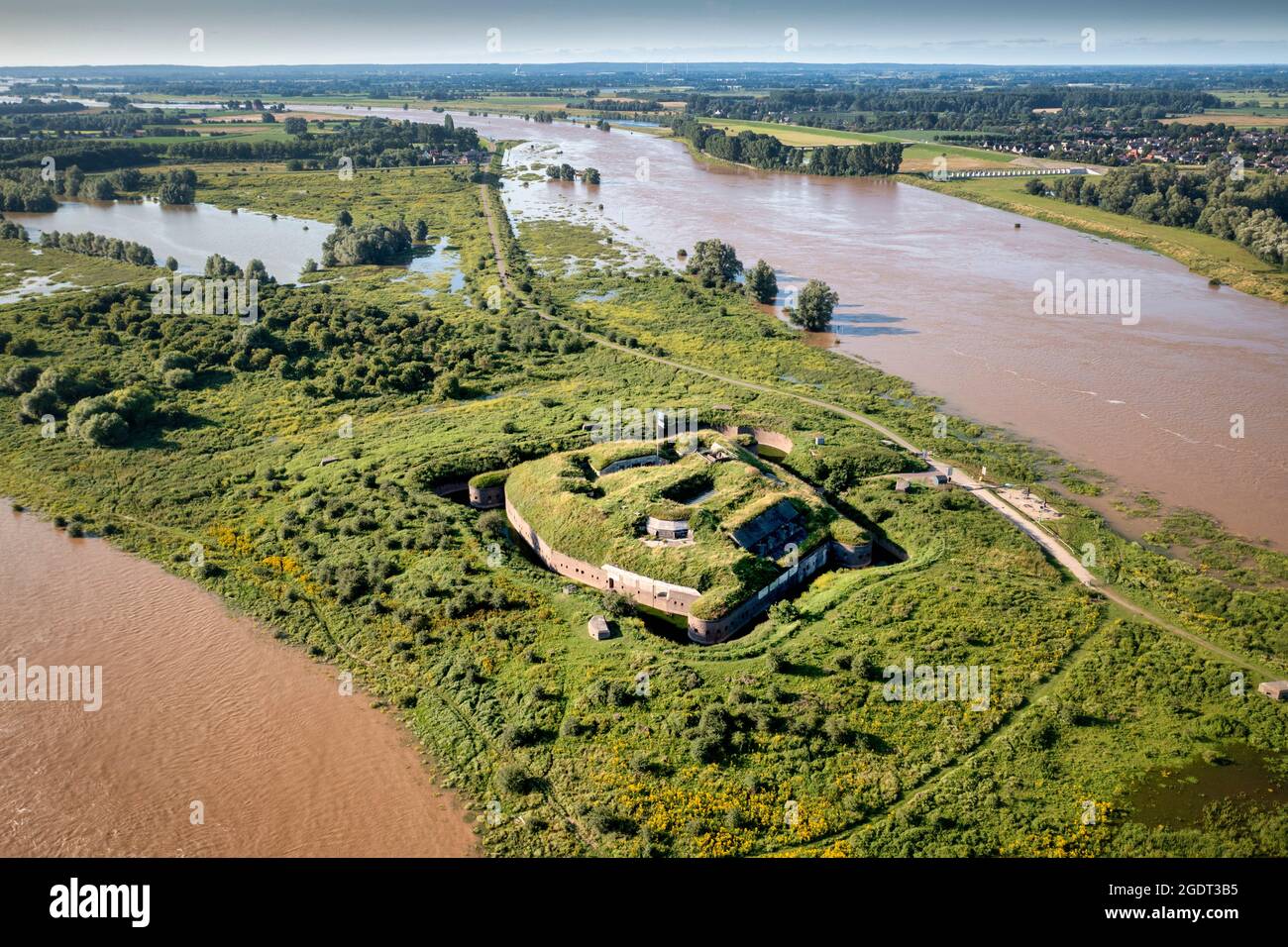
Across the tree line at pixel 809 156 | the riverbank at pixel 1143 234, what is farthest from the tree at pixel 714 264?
the tree line at pixel 809 156

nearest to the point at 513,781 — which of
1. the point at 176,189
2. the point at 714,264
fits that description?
the point at 714,264

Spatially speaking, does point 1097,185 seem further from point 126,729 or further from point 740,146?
point 126,729

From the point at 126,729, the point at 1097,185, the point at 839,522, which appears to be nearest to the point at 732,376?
the point at 839,522

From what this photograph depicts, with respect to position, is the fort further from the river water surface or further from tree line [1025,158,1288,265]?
tree line [1025,158,1288,265]

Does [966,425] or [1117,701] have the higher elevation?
[966,425]

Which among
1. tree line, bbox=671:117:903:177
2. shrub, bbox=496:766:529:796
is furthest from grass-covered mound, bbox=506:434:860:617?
tree line, bbox=671:117:903:177

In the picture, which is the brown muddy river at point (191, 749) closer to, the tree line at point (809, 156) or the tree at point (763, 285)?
the tree at point (763, 285)
